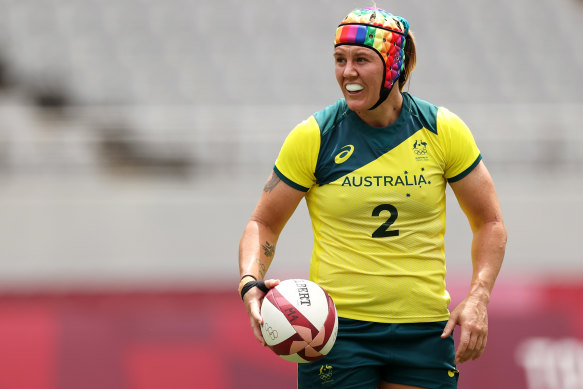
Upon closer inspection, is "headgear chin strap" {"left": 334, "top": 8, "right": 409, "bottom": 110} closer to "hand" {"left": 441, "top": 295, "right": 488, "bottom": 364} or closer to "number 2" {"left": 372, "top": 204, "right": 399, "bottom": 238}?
"number 2" {"left": 372, "top": 204, "right": 399, "bottom": 238}

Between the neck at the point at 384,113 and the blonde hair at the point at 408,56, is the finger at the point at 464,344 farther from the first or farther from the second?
the blonde hair at the point at 408,56

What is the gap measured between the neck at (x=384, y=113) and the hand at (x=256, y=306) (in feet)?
2.47

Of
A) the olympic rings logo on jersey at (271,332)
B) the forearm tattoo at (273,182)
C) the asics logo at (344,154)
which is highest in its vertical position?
the asics logo at (344,154)

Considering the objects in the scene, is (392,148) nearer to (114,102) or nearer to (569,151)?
(569,151)

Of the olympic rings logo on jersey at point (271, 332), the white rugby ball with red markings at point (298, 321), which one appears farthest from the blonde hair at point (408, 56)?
the olympic rings logo on jersey at point (271, 332)

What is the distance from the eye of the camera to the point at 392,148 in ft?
11.0

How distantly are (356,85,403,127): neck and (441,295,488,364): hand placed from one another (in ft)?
2.54

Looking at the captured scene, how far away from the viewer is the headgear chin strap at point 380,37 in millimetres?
3258

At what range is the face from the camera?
10.7ft

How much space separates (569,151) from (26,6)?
7.04m

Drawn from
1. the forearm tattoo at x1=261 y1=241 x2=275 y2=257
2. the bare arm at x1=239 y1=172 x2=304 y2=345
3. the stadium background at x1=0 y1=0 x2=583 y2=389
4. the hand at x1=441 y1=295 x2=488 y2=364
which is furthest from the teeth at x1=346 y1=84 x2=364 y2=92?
the stadium background at x1=0 y1=0 x2=583 y2=389

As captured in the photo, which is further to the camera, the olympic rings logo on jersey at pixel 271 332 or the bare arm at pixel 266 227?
the bare arm at pixel 266 227

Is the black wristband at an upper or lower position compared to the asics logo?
lower

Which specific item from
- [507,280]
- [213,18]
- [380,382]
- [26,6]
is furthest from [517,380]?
[26,6]
